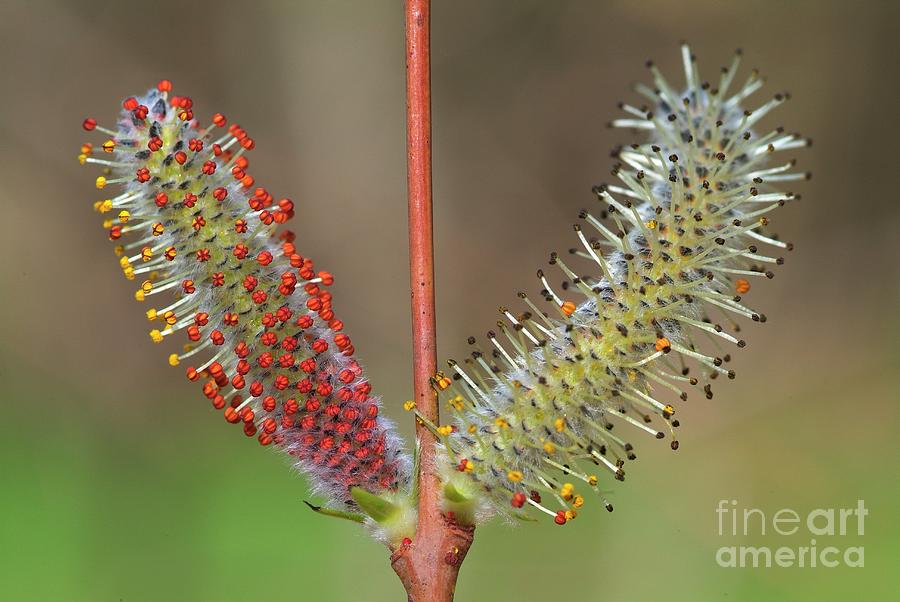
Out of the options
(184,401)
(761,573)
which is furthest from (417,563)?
(184,401)

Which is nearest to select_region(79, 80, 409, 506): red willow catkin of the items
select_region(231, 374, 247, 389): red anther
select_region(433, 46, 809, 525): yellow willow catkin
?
select_region(231, 374, 247, 389): red anther

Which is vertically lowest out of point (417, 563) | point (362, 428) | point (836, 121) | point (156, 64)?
point (417, 563)

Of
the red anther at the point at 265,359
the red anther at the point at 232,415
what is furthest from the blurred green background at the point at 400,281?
the red anther at the point at 265,359

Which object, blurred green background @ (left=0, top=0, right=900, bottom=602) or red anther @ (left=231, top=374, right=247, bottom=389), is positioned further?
blurred green background @ (left=0, top=0, right=900, bottom=602)

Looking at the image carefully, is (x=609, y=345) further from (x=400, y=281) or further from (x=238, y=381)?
(x=400, y=281)

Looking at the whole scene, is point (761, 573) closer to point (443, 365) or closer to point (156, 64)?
point (443, 365)

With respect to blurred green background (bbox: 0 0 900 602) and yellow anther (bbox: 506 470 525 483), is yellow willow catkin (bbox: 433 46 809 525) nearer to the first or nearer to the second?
yellow anther (bbox: 506 470 525 483)

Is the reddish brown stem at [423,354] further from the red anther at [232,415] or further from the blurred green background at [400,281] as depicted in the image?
the blurred green background at [400,281]
